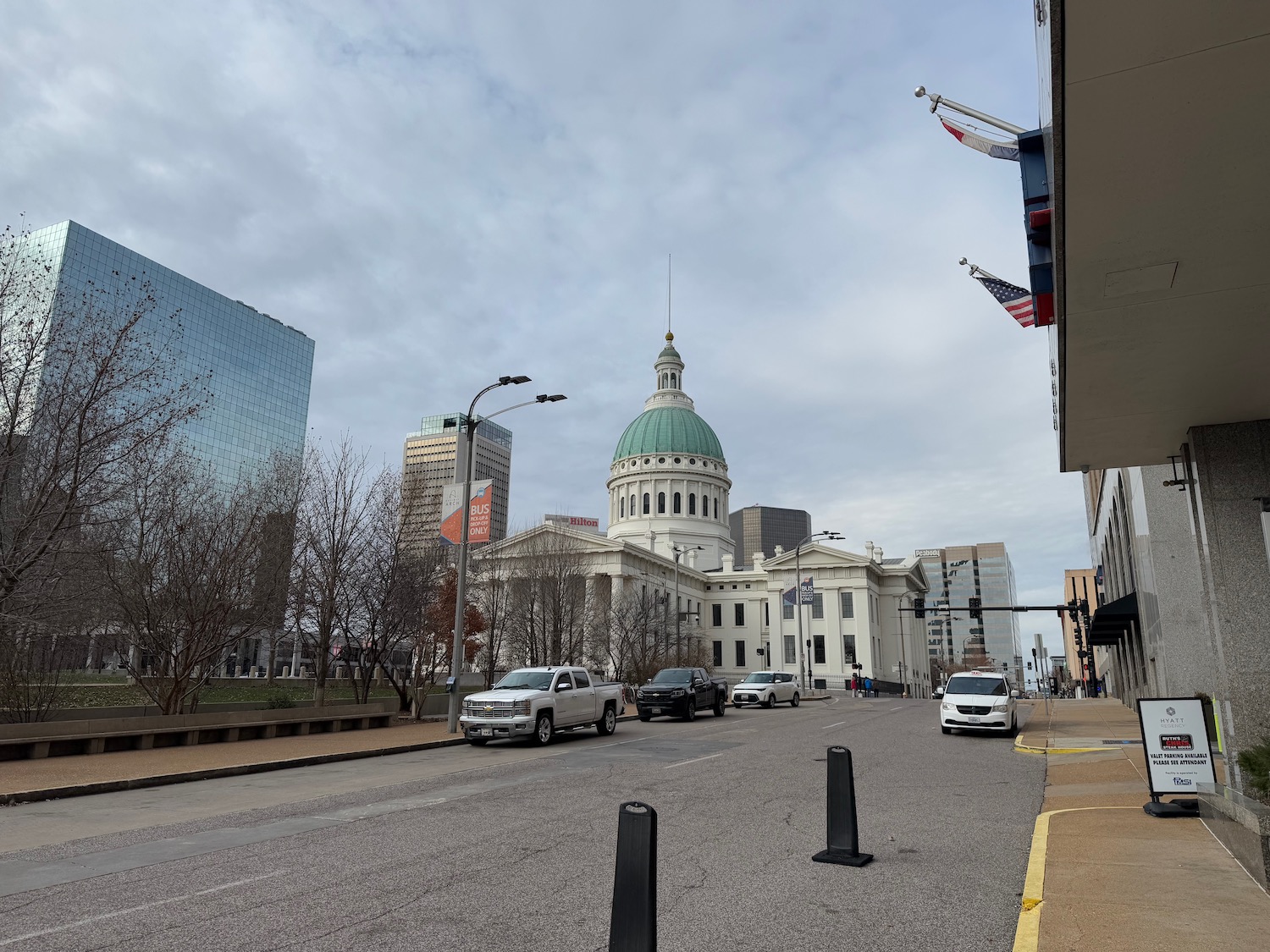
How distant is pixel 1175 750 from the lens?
31.6 ft

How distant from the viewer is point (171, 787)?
13141 millimetres

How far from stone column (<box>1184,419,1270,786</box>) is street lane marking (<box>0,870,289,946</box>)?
1028cm

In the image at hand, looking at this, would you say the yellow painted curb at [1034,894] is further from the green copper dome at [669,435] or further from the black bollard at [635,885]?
the green copper dome at [669,435]

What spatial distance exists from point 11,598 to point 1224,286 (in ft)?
60.0

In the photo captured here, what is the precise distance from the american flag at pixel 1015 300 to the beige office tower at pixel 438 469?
15.6 metres

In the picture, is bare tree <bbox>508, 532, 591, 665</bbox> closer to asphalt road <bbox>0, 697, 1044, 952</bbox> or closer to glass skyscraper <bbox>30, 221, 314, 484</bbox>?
asphalt road <bbox>0, 697, 1044, 952</bbox>

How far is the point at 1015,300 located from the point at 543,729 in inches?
545

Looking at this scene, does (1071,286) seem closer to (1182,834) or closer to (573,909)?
(1182,834)

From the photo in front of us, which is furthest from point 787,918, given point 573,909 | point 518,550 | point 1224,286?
point 518,550

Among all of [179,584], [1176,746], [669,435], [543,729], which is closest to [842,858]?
[1176,746]

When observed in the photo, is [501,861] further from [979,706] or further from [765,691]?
[765,691]

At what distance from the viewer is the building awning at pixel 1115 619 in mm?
28875

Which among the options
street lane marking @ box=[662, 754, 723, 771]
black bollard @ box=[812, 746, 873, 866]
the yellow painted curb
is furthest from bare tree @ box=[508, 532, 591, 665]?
black bollard @ box=[812, 746, 873, 866]

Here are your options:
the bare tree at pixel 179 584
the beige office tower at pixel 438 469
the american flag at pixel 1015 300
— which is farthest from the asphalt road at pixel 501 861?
the beige office tower at pixel 438 469
